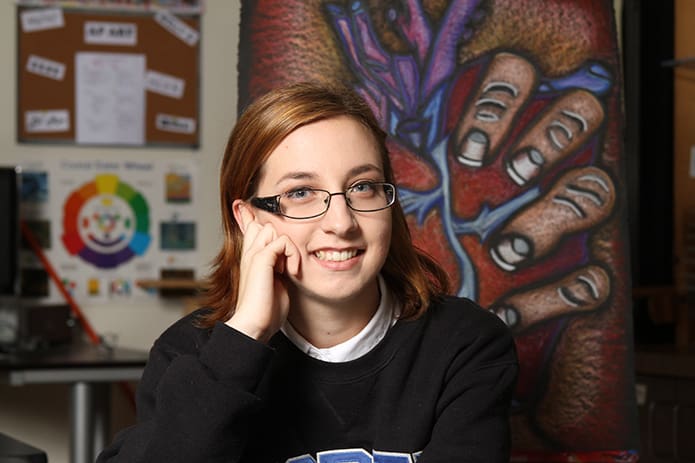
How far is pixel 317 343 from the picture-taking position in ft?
4.59

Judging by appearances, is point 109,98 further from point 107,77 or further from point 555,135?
point 555,135

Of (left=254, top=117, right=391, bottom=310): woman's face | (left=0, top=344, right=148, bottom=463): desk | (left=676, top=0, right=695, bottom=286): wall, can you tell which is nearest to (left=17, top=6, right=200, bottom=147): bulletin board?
(left=0, top=344, right=148, bottom=463): desk

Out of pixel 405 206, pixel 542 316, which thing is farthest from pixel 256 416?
pixel 542 316

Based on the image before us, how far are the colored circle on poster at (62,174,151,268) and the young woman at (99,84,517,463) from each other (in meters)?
2.12

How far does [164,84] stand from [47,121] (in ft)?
1.41

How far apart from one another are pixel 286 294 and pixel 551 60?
0.75 meters

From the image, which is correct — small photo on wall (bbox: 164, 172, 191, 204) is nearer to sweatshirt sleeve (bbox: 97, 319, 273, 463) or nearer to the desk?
the desk

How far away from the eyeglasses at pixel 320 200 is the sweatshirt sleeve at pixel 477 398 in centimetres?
23

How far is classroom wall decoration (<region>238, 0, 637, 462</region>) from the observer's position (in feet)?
5.66

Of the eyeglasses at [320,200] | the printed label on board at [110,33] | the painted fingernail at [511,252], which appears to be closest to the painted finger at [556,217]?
the painted fingernail at [511,252]

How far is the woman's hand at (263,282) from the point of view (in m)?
1.30

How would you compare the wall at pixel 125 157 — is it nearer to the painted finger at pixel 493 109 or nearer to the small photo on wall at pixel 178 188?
the small photo on wall at pixel 178 188

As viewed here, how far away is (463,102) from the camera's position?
5.78ft

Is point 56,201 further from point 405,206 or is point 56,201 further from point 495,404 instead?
point 495,404
